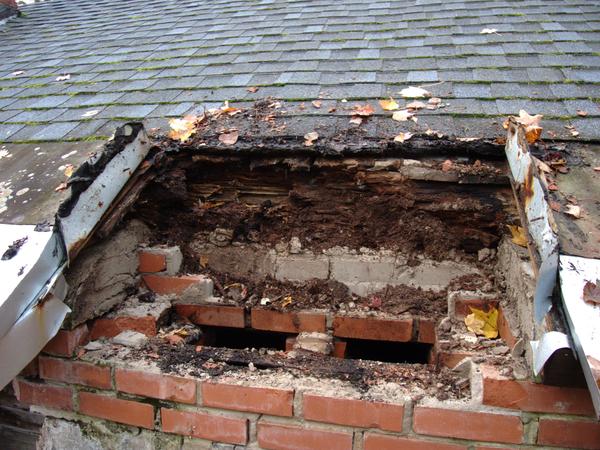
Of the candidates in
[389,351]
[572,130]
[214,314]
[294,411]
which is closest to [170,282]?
[214,314]

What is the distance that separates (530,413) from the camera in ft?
4.82

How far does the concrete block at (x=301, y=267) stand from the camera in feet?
7.34

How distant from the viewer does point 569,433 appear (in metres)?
1.44

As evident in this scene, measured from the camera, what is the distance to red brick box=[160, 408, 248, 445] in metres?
1.66

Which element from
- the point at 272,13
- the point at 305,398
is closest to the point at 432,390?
the point at 305,398

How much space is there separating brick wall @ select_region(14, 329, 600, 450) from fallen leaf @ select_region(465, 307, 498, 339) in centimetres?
32

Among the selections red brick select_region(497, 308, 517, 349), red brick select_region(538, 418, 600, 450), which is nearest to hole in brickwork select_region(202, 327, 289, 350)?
red brick select_region(497, 308, 517, 349)

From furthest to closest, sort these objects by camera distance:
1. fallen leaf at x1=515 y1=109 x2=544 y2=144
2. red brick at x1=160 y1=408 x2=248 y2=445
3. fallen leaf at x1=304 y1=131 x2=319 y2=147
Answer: fallen leaf at x1=304 y1=131 x2=319 y2=147 → fallen leaf at x1=515 y1=109 x2=544 y2=144 → red brick at x1=160 y1=408 x2=248 y2=445

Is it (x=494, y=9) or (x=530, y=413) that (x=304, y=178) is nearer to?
(x=530, y=413)

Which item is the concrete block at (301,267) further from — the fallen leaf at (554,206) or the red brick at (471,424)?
the fallen leaf at (554,206)

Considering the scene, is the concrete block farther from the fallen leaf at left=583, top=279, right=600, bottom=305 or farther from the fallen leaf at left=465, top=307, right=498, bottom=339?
the fallen leaf at left=583, top=279, right=600, bottom=305

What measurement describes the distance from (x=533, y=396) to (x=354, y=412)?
61cm

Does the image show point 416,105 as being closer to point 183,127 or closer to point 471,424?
point 183,127

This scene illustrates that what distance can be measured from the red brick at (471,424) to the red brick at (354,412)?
8 centimetres
